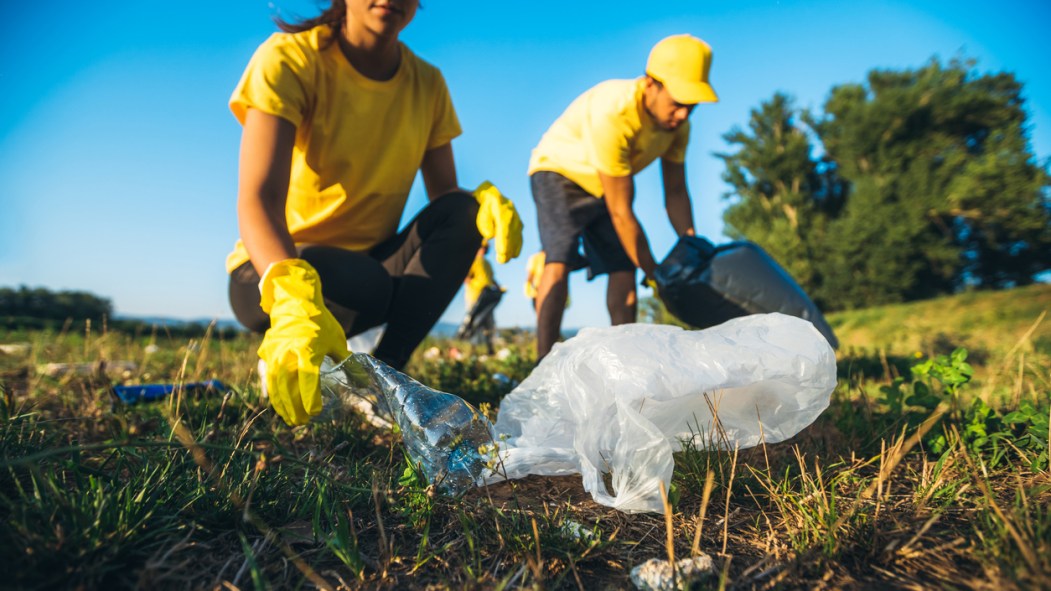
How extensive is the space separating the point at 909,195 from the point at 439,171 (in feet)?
65.9

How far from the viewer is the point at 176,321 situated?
7.47 ft

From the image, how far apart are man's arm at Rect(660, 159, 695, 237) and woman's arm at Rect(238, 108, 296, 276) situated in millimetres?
2154

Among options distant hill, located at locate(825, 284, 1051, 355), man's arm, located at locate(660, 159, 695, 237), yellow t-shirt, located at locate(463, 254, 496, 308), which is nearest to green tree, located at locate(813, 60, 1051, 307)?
distant hill, located at locate(825, 284, 1051, 355)

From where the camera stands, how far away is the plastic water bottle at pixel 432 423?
1244 mm

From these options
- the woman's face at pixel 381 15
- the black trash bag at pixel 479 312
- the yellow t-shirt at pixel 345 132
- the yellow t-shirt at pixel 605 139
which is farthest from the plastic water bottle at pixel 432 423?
the black trash bag at pixel 479 312

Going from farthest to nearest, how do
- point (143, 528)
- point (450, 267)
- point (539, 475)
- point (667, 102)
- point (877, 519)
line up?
1. point (667, 102)
2. point (450, 267)
3. point (539, 475)
4. point (877, 519)
5. point (143, 528)

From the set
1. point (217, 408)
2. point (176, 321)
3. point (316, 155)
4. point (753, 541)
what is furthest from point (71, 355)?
point (753, 541)

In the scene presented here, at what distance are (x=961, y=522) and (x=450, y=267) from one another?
174cm

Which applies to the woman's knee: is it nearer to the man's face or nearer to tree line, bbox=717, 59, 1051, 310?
the man's face

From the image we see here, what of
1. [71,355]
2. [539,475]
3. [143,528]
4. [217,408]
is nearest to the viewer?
[143,528]

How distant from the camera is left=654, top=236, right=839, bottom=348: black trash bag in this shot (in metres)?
2.40

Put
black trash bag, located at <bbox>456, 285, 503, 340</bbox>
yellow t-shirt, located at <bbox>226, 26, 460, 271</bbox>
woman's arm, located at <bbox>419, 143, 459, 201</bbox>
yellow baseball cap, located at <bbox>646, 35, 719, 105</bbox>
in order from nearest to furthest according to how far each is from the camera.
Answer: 1. yellow t-shirt, located at <bbox>226, 26, 460, 271</bbox>
2. woman's arm, located at <bbox>419, 143, 459, 201</bbox>
3. yellow baseball cap, located at <bbox>646, 35, 719, 105</bbox>
4. black trash bag, located at <bbox>456, 285, 503, 340</bbox>

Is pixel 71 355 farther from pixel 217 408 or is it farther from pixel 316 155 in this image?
pixel 316 155

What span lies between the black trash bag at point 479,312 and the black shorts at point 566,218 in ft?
8.33
